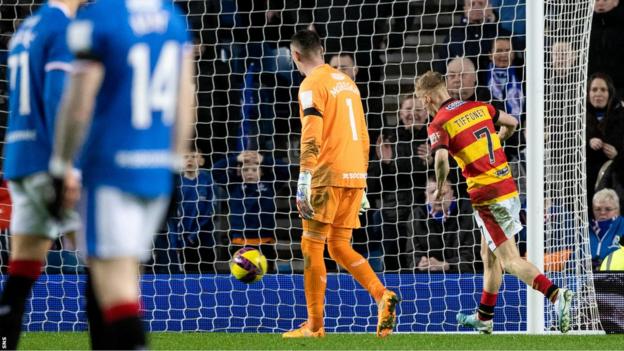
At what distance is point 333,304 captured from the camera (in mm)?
8977

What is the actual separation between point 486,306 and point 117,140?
4.93 metres

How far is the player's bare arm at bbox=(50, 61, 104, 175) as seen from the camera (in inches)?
125

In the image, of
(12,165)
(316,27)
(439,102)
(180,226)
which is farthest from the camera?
(316,27)

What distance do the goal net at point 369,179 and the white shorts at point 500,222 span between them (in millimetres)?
491

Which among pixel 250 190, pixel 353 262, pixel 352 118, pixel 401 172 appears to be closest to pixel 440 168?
pixel 352 118

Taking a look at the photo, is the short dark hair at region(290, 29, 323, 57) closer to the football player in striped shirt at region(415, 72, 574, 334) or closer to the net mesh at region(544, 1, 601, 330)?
the football player in striped shirt at region(415, 72, 574, 334)

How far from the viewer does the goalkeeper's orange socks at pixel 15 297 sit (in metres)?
4.31

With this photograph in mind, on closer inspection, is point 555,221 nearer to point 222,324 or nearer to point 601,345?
point 601,345

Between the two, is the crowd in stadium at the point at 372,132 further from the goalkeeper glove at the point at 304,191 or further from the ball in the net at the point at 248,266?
the goalkeeper glove at the point at 304,191

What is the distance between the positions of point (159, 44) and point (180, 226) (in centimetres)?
659

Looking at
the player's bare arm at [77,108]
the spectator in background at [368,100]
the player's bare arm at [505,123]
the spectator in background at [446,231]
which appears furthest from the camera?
the spectator in background at [368,100]

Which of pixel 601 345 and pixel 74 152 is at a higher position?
pixel 74 152

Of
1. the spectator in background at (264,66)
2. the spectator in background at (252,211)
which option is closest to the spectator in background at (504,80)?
the spectator in background at (264,66)

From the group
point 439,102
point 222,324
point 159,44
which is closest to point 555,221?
point 439,102
